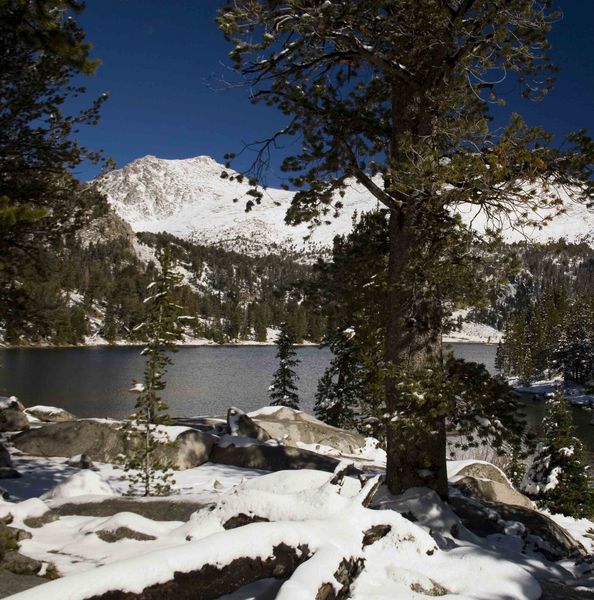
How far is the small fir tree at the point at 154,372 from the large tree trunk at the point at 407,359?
18.9 feet

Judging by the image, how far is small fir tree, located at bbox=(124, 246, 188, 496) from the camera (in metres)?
11.6

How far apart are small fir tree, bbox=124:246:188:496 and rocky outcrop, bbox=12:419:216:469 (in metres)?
1.40

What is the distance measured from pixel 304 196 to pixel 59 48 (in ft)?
13.4

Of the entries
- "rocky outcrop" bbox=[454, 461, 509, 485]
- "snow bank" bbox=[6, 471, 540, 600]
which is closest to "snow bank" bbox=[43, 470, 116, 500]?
"snow bank" bbox=[6, 471, 540, 600]

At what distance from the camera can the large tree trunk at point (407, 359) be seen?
289 inches

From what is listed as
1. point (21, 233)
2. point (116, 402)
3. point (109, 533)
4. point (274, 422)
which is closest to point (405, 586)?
point (109, 533)

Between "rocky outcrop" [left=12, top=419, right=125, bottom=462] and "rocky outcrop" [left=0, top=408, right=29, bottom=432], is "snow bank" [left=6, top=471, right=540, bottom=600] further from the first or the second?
"rocky outcrop" [left=0, top=408, right=29, bottom=432]

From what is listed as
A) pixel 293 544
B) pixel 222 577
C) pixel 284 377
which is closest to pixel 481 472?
pixel 293 544

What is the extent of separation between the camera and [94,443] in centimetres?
1482

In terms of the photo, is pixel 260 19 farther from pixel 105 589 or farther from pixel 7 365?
pixel 7 365

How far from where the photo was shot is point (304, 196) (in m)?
8.05

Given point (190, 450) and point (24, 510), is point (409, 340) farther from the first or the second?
point (190, 450)

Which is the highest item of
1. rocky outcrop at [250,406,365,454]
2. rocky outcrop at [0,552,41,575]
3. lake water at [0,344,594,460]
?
rocky outcrop at [0,552,41,575]

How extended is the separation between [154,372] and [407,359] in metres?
6.84
